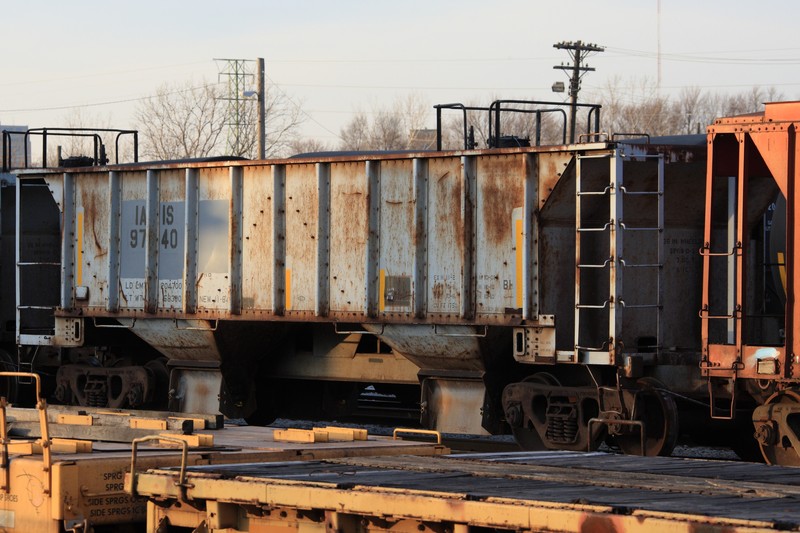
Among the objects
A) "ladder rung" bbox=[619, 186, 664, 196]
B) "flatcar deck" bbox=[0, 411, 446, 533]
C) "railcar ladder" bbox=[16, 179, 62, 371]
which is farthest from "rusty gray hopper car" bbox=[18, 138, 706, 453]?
"flatcar deck" bbox=[0, 411, 446, 533]

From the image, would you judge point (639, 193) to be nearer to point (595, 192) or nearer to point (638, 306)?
point (595, 192)

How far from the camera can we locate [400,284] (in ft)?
45.5

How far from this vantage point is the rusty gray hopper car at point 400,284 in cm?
1267

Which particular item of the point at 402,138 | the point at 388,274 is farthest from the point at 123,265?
the point at 402,138

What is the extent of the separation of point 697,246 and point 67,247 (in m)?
8.51

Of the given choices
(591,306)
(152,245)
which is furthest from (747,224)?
(152,245)

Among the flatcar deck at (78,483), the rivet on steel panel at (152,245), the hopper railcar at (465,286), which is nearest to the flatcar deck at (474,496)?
the flatcar deck at (78,483)

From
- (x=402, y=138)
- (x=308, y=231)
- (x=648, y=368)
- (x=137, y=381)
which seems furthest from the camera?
(x=402, y=138)

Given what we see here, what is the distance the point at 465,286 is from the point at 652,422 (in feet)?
7.86

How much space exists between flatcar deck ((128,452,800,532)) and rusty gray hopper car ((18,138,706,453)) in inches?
244

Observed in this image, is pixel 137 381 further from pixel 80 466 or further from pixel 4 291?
pixel 80 466

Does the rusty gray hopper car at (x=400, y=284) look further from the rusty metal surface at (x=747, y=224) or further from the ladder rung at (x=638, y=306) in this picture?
the rusty metal surface at (x=747, y=224)

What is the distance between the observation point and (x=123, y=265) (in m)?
16.6

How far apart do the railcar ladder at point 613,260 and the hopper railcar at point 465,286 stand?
27mm
